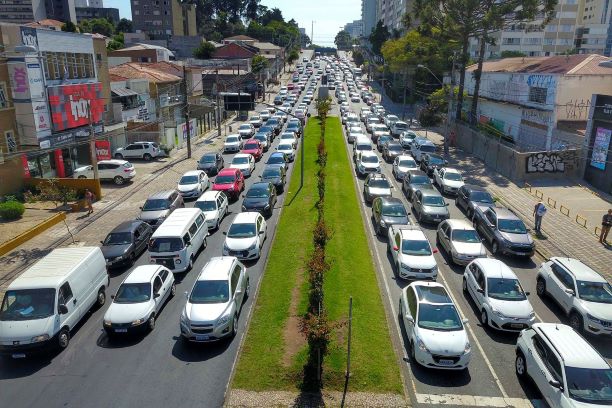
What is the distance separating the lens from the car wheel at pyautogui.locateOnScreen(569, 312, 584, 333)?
15820mm

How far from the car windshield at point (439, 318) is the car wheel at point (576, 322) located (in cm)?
450

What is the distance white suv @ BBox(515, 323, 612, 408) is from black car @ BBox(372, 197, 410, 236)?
10699 millimetres

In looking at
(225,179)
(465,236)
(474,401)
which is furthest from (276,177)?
(474,401)

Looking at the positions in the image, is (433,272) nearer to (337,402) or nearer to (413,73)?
(337,402)

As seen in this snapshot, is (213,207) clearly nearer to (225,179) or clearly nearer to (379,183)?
(225,179)

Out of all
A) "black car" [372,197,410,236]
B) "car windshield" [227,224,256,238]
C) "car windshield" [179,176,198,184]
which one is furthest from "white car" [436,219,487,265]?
"car windshield" [179,176,198,184]

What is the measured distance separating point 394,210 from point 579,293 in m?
9.67

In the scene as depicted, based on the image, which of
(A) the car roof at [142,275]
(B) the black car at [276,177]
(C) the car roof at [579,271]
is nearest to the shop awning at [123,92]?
(B) the black car at [276,177]

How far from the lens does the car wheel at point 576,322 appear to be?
1582 centimetres

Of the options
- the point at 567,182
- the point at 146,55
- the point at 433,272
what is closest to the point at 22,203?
the point at 433,272

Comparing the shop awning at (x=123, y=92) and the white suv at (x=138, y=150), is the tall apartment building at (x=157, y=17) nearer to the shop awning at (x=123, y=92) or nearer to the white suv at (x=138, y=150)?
the shop awning at (x=123, y=92)

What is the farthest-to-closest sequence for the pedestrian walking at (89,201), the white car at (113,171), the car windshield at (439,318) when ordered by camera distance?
the white car at (113,171) < the pedestrian walking at (89,201) < the car windshield at (439,318)

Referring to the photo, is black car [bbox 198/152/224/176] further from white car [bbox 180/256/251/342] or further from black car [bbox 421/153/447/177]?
white car [bbox 180/256/251/342]

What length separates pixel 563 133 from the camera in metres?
38.0
